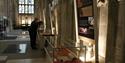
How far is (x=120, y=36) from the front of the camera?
337cm

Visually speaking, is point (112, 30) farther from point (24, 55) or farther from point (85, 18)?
point (24, 55)

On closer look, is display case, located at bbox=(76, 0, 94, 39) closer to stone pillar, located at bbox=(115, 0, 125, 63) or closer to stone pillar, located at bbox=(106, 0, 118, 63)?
stone pillar, located at bbox=(106, 0, 118, 63)

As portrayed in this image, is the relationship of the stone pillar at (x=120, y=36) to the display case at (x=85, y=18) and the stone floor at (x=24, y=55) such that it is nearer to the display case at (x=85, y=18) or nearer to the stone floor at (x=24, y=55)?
the display case at (x=85, y=18)

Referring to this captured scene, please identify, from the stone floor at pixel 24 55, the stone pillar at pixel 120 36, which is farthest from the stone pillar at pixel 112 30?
the stone floor at pixel 24 55

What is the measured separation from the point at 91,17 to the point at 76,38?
1.89 m

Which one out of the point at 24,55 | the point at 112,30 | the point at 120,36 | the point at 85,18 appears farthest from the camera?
the point at 24,55

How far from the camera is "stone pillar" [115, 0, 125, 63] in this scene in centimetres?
328

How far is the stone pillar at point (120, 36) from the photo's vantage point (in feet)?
10.8

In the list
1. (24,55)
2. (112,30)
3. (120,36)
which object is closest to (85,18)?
(112,30)

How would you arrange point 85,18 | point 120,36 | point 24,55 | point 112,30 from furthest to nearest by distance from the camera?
point 24,55
point 85,18
point 112,30
point 120,36

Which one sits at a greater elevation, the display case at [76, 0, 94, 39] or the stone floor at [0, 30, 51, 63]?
the display case at [76, 0, 94, 39]

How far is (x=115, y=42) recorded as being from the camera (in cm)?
355

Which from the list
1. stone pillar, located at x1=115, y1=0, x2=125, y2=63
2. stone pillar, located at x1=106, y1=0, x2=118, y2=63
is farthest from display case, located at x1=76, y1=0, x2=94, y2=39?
stone pillar, located at x1=115, y1=0, x2=125, y2=63

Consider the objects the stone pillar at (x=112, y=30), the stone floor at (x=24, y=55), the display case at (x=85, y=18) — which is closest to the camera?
the stone pillar at (x=112, y=30)
